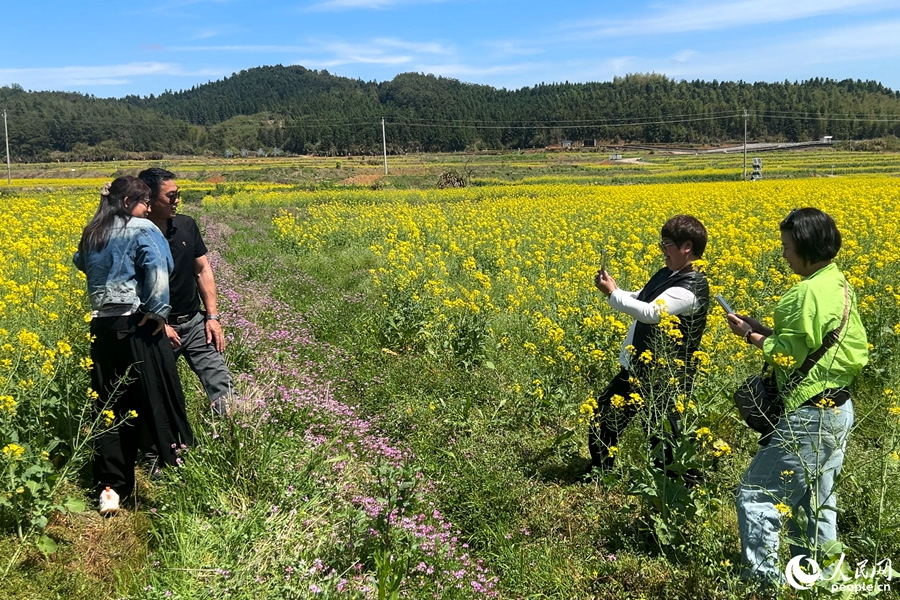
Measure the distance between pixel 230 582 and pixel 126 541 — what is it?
1066 mm

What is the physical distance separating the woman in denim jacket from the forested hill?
10219 centimetres

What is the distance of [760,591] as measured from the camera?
2773 millimetres

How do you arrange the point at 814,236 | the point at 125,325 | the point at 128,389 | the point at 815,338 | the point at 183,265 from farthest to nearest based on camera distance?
the point at 183,265
the point at 128,389
the point at 125,325
the point at 814,236
the point at 815,338

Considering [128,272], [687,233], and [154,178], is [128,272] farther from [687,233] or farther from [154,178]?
[687,233]

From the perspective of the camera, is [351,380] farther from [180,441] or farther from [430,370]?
[180,441]

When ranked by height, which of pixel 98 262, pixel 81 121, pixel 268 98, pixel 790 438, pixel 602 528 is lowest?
pixel 602 528

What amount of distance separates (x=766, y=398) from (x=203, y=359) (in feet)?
11.1

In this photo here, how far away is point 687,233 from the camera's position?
11.2 feet

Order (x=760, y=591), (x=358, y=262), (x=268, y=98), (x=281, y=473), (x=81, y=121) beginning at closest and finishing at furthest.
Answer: (x=760, y=591), (x=281, y=473), (x=358, y=262), (x=81, y=121), (x=268, y=98)

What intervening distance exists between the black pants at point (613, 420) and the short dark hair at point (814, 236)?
1.16m

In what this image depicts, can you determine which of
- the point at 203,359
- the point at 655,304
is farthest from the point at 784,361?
the point at 203,359

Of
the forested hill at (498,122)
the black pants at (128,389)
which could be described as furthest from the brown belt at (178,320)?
the forested hill at (498,122)

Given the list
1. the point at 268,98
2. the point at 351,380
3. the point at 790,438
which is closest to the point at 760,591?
the point at 790,438

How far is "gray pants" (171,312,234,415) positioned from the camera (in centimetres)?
411
